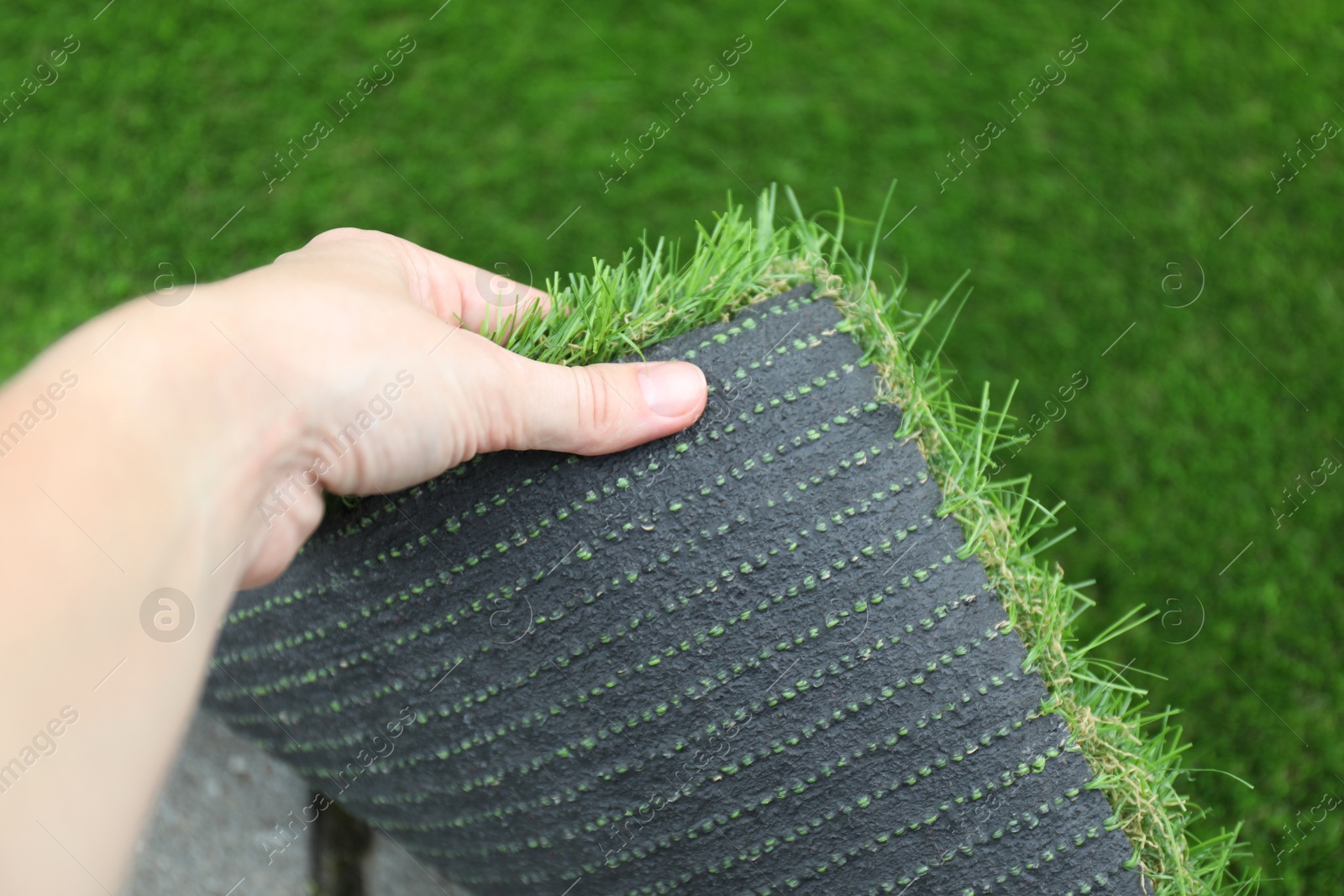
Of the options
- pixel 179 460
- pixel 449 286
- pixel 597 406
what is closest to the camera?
pixel 179 460

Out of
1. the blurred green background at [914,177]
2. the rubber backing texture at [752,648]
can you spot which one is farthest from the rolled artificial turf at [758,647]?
the blurred green background at [914,177]

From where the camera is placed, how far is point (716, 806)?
0.66 meters

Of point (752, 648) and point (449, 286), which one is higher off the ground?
point (449, 286)

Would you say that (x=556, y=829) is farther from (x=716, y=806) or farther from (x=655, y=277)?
(x=655, y=277)

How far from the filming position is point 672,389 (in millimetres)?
646

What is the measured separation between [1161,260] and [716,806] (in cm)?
113

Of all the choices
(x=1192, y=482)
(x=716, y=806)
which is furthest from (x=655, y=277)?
(x=1192, y=482)

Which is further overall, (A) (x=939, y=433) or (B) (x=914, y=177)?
(B) (x=914, y=177)

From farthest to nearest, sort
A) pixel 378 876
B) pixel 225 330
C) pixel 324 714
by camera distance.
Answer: pixel 378 876
pixel 324 714
pixel 225 330

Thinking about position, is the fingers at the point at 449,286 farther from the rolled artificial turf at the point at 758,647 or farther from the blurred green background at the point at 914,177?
the blurred green background at the point at 914,177

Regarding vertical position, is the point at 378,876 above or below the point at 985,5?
below

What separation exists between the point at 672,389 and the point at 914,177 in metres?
0.90

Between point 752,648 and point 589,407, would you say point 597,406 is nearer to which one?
point 589,407

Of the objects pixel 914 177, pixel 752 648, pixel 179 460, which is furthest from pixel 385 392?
pixel 914 177
